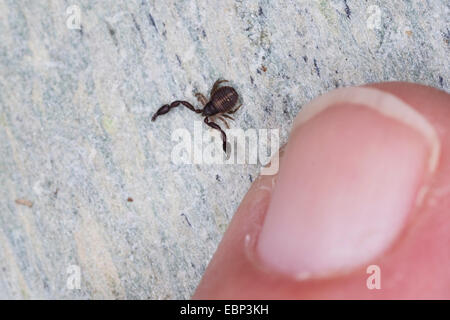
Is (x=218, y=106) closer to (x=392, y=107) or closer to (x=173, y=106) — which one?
(x=173, y=106)

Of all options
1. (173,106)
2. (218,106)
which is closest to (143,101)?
(173,106)

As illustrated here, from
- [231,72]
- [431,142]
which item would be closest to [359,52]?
[231,72]

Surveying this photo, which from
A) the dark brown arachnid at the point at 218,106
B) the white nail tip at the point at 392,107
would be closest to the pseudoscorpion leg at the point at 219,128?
the dark brown arachnid at the point at 218,106

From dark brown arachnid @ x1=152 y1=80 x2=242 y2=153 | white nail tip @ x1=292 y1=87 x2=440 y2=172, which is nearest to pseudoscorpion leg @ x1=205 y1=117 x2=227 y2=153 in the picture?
dark brown arachnid @ x1=152 y1=80 x2=242 y2=153

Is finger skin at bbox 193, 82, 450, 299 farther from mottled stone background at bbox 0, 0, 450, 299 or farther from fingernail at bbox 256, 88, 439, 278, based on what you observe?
mottled stone background at bbox 0, 0, 450, 299

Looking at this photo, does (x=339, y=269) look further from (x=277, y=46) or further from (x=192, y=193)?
(x=277, y=46)

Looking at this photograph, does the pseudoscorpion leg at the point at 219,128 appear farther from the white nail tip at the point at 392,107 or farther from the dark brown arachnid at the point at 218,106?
the white nail tip at the point at 392,107
